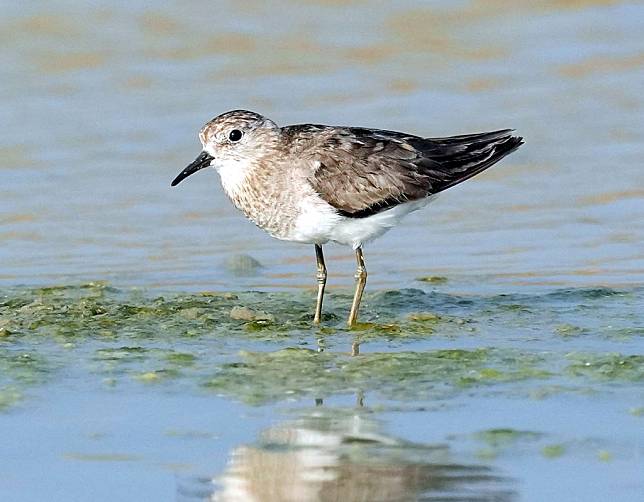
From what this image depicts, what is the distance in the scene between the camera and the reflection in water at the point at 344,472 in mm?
5668

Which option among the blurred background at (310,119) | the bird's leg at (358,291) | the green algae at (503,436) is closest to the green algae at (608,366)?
the green algae at (503,436)

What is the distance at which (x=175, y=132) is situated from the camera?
46.3 ft

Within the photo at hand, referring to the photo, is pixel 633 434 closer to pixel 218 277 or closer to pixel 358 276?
pixel 358 276

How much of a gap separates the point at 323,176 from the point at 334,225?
12.0 inches

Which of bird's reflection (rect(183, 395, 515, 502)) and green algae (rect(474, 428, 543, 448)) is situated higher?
green algae (rect(474, 428, 543, 448))

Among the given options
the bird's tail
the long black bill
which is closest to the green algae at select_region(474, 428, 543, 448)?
the bird's tail

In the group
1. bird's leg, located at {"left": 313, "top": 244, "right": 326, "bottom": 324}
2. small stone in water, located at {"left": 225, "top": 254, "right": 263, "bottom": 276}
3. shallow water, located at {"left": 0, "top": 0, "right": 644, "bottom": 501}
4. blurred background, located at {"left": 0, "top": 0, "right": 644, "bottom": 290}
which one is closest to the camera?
shallow water, located at {"left": 0, "top": 0, "right": 644, "bottom": 501}

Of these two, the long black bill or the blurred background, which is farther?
the blurred background

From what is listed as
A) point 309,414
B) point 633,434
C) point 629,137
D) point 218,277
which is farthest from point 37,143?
point 633,434

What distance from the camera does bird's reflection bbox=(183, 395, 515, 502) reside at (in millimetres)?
5668

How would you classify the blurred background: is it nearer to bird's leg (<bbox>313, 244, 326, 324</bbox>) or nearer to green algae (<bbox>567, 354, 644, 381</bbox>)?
bird's leg (<bbox>313, 244, 326, 324</bbox>)

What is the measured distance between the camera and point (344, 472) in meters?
5.90

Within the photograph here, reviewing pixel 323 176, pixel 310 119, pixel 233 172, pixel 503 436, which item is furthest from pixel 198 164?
pixel 310 119

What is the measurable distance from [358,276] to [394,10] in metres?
8.06
